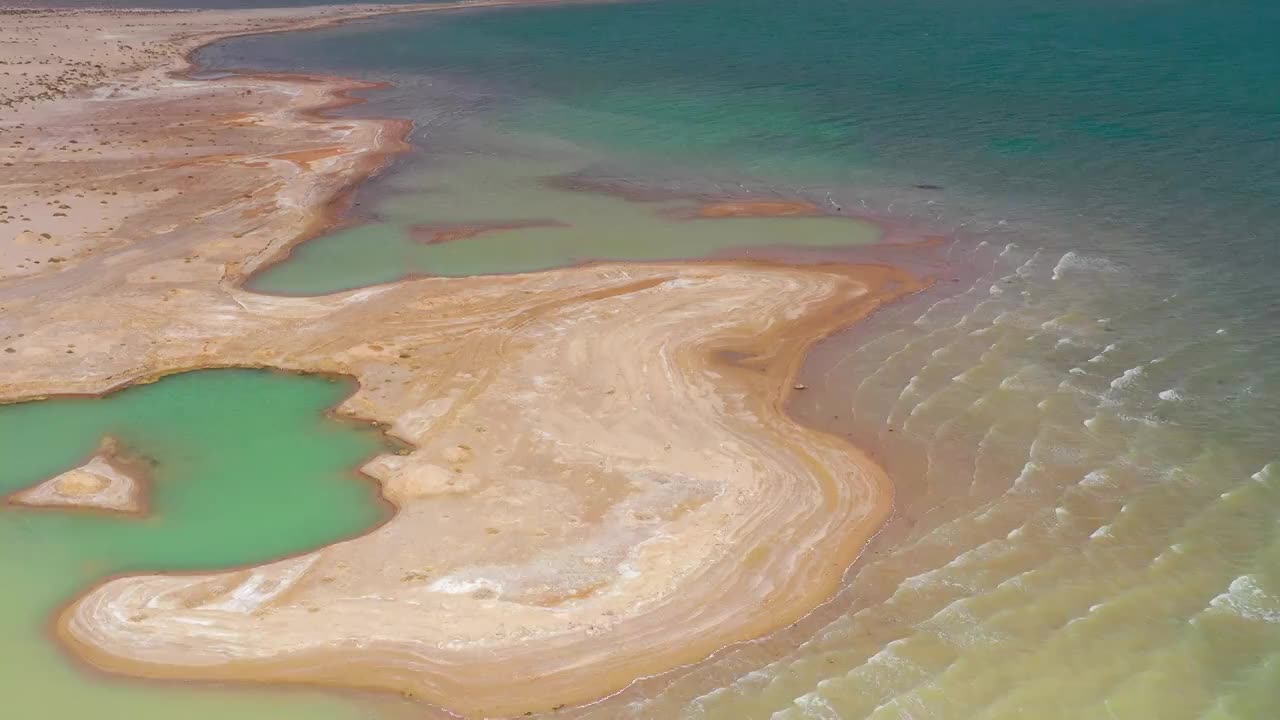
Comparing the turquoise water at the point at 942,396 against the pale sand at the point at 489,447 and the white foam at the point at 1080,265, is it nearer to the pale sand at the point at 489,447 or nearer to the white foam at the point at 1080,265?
the white foam at the point at 1080,265

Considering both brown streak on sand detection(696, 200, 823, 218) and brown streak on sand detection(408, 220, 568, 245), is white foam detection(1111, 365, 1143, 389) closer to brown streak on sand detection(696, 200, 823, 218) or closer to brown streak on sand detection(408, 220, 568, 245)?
brown streak on sand detection(696, 200, 823, 218)

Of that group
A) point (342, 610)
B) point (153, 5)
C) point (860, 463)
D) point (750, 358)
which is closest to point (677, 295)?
point (750, 358)

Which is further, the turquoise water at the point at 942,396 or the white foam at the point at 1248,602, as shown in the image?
the white foam at the point at 1248,602

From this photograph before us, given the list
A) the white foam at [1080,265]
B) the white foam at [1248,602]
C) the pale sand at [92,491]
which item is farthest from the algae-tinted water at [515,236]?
the white foam at [1248,602]

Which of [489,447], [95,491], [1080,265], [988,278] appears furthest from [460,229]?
[1080,265]

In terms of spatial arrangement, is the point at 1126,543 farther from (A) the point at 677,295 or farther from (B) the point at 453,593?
(A) the point at 677,295

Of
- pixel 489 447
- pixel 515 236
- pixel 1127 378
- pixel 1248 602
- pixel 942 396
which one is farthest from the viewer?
pixel 515 236

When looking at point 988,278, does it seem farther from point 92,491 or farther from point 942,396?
point 92,491
